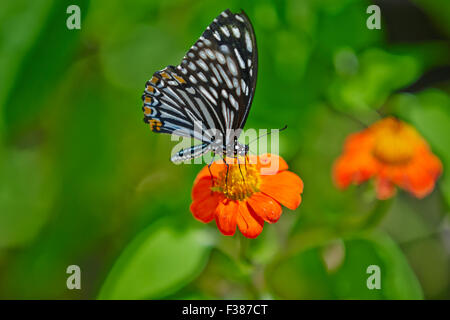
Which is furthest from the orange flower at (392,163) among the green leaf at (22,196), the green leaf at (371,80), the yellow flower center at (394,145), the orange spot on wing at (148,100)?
the green leaf at (22,196)

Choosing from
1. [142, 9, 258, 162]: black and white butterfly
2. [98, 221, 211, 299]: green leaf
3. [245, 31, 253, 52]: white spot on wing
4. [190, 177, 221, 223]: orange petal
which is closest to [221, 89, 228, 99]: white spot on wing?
[142, 9, 258, 162]: black and white butterfly

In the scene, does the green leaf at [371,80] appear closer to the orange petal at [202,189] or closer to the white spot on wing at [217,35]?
the white spot on wing at [217,35]

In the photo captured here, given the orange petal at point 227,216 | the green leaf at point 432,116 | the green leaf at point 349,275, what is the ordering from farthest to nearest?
the green leaf at point 432,116, the green leaf at point 349,275, the orange petal at point 227,216

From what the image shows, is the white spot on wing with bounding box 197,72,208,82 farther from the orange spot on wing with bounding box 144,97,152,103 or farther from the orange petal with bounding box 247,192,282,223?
the orange petal with bounding box 247,192,282,223

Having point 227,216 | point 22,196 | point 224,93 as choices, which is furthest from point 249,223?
point 22,196

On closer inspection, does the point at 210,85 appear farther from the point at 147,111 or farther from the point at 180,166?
the point at 180,166

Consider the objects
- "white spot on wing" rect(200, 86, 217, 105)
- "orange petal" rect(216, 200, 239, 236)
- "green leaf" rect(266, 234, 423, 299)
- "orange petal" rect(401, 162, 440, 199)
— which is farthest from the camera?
"orange petal" rect(401, 162, 440, 199)
